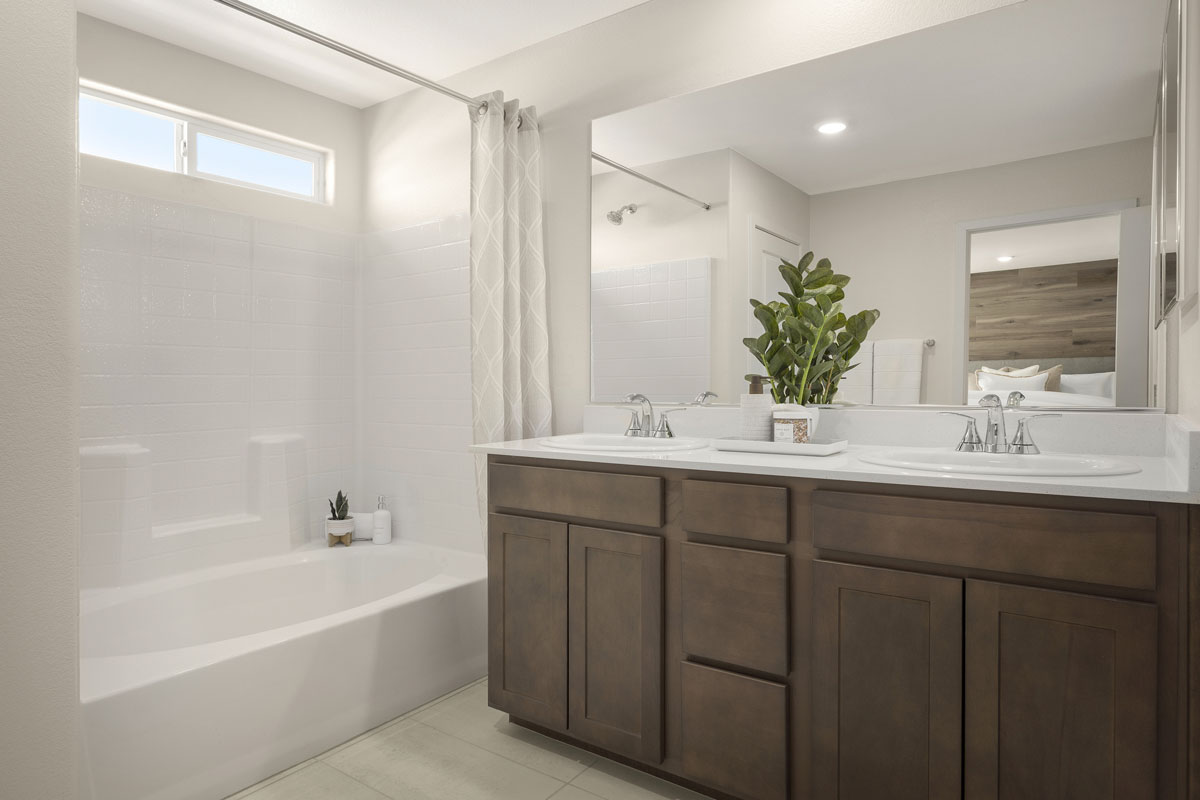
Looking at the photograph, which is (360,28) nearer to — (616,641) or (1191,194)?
(616,641)

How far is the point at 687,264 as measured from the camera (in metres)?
Answer: 2.45

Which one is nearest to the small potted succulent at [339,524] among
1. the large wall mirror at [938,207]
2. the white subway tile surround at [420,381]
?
the white subway tile surround at [420,381]

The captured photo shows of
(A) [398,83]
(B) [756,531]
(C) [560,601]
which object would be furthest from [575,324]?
(A) [398,83]

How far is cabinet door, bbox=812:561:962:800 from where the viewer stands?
1424 mm

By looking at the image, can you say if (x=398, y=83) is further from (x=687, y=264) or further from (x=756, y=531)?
(x=756, y=531)

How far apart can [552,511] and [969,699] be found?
3.75 feet

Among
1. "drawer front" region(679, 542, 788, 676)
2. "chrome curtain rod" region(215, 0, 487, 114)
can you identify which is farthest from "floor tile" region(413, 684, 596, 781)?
"chrome curtain rod" region(215, 0, 487, 114)

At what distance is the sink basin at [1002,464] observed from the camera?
1438 millimetres

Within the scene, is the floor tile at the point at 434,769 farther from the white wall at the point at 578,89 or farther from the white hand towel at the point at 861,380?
the white hand towel at the point at 861,380

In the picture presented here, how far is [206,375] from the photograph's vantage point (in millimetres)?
2895

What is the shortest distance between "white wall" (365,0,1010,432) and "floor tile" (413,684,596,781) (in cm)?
108

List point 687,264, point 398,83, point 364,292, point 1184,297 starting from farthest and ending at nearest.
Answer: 1. point 364,292
2. point 398,83
3. point 687,264
4. point 1184,297

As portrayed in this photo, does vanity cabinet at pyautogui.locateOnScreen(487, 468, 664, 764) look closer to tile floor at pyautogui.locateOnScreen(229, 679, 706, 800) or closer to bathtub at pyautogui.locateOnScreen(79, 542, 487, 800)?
tile floor at pyautogui.locateOnScreen(229, 679, 706, 800)

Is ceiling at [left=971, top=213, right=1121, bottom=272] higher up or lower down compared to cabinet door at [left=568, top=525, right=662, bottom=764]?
higher up
